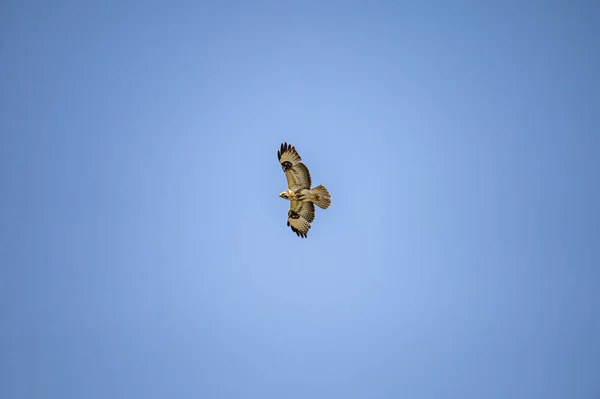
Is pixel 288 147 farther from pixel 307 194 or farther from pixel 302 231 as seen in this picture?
pixel 302 231

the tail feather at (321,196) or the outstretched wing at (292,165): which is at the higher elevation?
the outstretched wing at (292,165)

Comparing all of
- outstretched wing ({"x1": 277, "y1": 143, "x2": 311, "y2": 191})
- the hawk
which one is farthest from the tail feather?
outstretched wing ({"x1": 277, "y1": 143, "x2": 311, "y2": 191})

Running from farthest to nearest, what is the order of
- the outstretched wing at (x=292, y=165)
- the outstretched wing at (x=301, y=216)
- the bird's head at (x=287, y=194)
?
the outstretched wing at (x=301, y=216) → the bird's head at (x=287, y=194) → the outstretched wing at (x=292, y=165)

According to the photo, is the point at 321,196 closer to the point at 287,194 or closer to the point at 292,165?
the point at 287,194

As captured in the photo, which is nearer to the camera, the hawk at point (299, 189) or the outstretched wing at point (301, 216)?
the hawk at point (299, 189)

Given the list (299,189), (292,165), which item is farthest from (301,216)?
(292,165)

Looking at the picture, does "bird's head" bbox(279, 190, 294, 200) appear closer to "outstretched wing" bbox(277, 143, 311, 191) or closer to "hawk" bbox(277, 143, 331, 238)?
"hawk" bbox(277, 143, 331, 238)

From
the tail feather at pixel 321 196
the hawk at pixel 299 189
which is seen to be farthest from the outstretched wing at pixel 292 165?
the tail feather at pixel 321 196

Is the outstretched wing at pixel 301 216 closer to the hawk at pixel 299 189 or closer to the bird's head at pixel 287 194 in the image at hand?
the hawk at pixel 299 189
